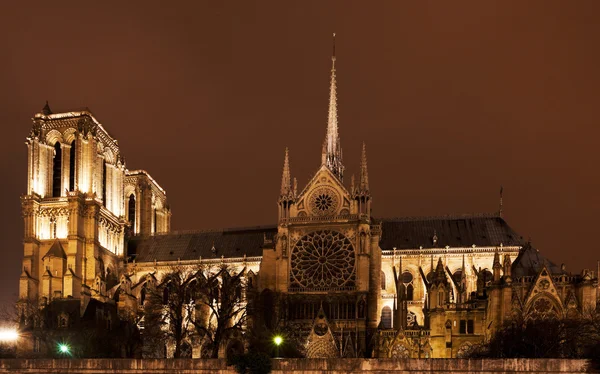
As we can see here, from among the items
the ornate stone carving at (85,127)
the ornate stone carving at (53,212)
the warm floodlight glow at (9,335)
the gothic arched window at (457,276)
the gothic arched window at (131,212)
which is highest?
the ornate stone carving at (85,127)

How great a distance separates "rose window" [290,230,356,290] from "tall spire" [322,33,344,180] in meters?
15.1

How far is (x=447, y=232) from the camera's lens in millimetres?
74312

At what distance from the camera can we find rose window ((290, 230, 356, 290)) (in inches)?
2625

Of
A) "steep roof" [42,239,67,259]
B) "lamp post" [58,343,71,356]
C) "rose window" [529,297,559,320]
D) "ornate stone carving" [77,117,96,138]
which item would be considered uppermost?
"ornate stone carving" [77,117,96,138]

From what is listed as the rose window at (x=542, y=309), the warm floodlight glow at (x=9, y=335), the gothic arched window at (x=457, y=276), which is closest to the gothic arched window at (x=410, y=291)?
the gothic arched window at (x=457, y=276)

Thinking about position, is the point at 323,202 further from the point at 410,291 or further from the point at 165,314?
the point at 165,314

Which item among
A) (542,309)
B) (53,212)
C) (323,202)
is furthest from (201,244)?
(542,309)

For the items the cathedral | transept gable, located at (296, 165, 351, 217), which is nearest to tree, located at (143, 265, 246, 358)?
the cathedral

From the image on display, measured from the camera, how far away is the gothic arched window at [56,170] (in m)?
79.0

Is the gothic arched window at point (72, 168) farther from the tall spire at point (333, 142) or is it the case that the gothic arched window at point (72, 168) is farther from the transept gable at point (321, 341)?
the transept gable at point (321, 341)

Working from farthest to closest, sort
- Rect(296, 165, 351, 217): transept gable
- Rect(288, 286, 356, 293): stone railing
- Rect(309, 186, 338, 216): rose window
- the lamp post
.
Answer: Rect(309, 186, 338, 216): rose window, Rect(296, 165, 351, 217): transept gable, Rect(288, 286, 356, 293): stone railing, the lamp post

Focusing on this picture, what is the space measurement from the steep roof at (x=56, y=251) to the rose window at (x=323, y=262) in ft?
70.7

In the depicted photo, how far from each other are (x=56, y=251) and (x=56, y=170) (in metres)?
9.28

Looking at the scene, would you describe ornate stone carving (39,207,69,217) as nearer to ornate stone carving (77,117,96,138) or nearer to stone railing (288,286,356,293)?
ornate stone carving (77,117,96,138)
